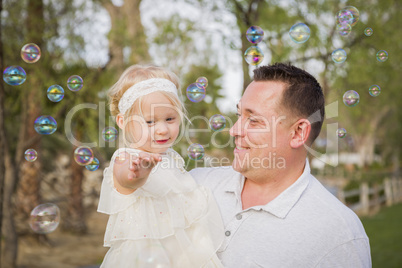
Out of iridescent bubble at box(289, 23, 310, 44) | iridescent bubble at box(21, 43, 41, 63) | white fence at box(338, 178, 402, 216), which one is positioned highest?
iridescent bubble at box(289, 23, 310, 44)

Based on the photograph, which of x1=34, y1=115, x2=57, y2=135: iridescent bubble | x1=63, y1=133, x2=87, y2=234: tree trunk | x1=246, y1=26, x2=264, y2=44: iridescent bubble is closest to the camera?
x1=34, y1=115, x2=57, y2=135: iridescent bubble

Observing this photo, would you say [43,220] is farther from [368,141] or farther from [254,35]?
[368,141]

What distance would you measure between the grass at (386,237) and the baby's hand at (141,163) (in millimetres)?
7704

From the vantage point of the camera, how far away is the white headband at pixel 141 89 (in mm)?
2438

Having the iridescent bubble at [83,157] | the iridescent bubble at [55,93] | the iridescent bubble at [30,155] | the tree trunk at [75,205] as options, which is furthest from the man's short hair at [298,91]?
the tree trunk at [75,205]

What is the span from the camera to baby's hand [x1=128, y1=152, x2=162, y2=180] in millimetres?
1829

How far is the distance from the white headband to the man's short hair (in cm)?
56

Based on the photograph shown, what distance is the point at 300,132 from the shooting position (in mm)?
2447

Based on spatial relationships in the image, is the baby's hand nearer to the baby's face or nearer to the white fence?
the baby's face

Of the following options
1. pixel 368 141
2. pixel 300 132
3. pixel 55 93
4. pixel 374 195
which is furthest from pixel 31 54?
pixel 368 141

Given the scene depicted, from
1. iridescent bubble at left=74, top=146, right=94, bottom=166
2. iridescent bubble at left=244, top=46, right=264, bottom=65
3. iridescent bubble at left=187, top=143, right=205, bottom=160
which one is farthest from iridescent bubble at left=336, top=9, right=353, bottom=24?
iridescent bubble at left=74, top=146, right=94, bottom=166

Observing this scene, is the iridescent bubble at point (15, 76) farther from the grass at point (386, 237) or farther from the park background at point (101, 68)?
the grass at point (386, 237)

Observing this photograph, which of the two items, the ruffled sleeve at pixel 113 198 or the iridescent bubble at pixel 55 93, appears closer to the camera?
the ruffled sleeve at pixel 113 198

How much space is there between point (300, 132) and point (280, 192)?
37cm
